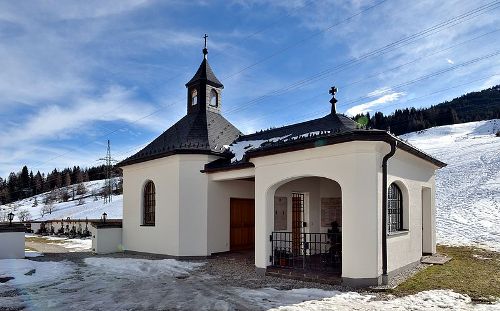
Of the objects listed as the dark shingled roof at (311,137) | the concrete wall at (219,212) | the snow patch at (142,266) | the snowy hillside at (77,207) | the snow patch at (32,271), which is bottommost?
the snowy hillside at (77,207)

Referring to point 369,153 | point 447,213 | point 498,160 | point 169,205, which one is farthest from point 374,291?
point 498,160

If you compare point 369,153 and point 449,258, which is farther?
point 449,258

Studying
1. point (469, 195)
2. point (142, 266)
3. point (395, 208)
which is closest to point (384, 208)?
point (395, 208)

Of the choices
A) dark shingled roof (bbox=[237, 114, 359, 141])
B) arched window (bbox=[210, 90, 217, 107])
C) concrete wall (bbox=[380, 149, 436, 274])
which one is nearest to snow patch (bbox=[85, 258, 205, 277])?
dark shingled roof (bbox=[237, 114, 359, 141])

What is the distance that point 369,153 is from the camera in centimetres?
850

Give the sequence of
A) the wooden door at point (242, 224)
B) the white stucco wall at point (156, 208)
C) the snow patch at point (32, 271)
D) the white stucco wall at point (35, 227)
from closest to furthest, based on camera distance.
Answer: the snow patch at point (32, 271), the white stucco wall at point (156, 208), the wooden door at point (242, 224), the white stucco wall at point (35, 227)

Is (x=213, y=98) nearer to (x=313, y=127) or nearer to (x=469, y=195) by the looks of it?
(x=313, y=127)

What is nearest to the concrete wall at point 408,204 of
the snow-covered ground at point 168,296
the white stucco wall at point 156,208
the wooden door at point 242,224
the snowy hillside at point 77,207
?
the snow-covered ground at point 168,296

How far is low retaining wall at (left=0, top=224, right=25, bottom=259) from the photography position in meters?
13.4

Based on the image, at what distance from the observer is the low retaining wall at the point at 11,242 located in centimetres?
1345

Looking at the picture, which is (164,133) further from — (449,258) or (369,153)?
(449,258)

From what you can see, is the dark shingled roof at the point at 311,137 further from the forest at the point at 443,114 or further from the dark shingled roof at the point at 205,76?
the forest at the point at 443,114

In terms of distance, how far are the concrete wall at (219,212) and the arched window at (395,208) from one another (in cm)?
621

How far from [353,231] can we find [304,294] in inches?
71.7
